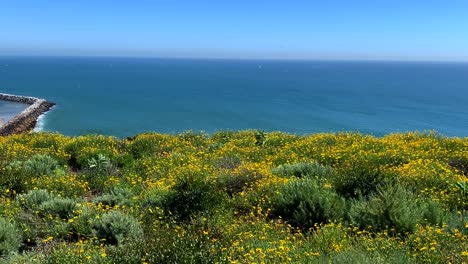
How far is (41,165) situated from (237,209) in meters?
6.56

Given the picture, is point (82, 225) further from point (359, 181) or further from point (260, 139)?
point (260, 139)

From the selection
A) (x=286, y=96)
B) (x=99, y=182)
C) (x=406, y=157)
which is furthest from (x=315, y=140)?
(x=286, y=96)

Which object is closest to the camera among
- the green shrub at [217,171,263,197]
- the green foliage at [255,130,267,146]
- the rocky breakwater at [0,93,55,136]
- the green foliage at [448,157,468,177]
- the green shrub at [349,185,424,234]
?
the green shrub at [349,185,424,234]

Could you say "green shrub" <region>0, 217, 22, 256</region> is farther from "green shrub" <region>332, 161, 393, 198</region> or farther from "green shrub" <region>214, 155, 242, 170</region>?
"green shrub" <region>332, 161, 393, 198</region>

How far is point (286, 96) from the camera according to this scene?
106 metres

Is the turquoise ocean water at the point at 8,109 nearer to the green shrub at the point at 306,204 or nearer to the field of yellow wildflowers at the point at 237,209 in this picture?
the field of yellow wildflowers at the point at 237,209

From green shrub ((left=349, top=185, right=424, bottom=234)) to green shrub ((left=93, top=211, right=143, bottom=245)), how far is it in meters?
3.83

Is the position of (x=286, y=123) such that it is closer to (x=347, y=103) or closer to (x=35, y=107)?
(x=347, y=103)

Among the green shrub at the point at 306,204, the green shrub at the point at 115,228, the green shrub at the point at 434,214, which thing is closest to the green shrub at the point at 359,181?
the green shrub at the point at 306,204

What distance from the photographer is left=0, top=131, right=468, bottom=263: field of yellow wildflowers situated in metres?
5.58

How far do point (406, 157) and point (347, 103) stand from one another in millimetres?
83145

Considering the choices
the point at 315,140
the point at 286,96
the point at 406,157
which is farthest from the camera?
the point at 286,96

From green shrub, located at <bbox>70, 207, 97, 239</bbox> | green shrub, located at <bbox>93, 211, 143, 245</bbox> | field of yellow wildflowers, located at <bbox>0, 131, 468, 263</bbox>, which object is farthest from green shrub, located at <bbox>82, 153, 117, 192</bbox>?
green shrub, located at <bbox>93, 211, 143, 245</bbox>

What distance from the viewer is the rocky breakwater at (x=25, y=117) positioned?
50375 mm
